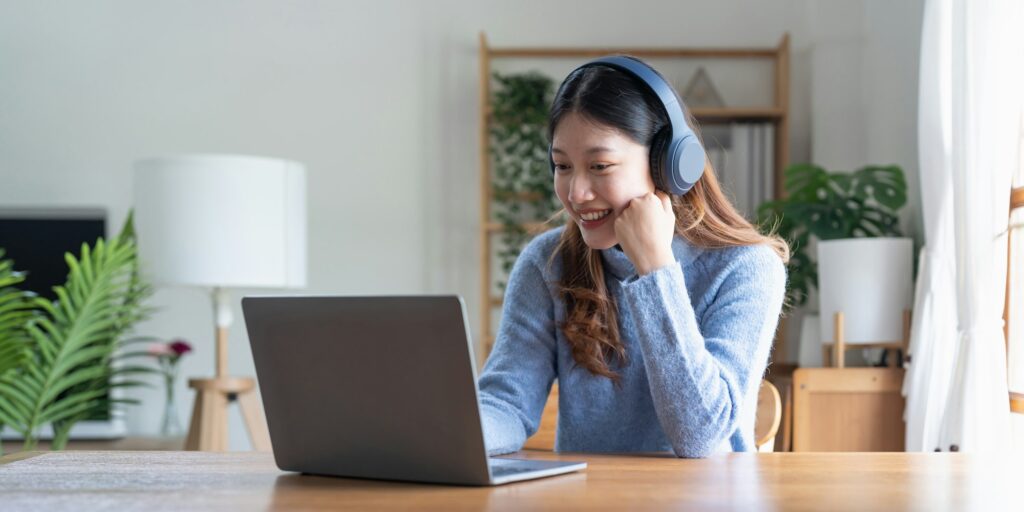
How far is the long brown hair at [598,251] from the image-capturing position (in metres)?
1.48

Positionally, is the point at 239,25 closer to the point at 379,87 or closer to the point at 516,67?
the point at 379,87

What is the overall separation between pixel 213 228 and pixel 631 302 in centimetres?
201

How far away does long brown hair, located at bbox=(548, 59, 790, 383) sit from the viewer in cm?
148

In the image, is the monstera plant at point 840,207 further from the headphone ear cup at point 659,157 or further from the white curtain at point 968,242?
the headphone ear cup at point 659,157

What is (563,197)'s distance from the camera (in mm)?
1472

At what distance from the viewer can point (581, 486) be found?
999 mm

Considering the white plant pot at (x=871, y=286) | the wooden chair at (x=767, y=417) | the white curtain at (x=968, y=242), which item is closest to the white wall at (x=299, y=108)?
the white plant pot at (x=871, y=286)

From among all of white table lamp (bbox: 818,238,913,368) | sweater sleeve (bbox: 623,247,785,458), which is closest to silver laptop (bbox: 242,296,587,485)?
sweater sleeve (bbox: 623,247,785,458)

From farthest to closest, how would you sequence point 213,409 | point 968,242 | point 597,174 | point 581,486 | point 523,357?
point 213,409 → point 968,242 → point 523,357 → point 597,174 → point 581,486

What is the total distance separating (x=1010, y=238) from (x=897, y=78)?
100cm

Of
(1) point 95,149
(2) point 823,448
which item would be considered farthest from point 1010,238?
(1) point 95,149

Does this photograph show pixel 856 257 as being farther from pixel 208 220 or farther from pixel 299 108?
pixel 299 108

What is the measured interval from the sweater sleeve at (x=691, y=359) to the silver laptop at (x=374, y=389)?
24 centimetres

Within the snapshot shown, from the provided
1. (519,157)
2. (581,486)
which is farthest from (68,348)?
(581,486)
